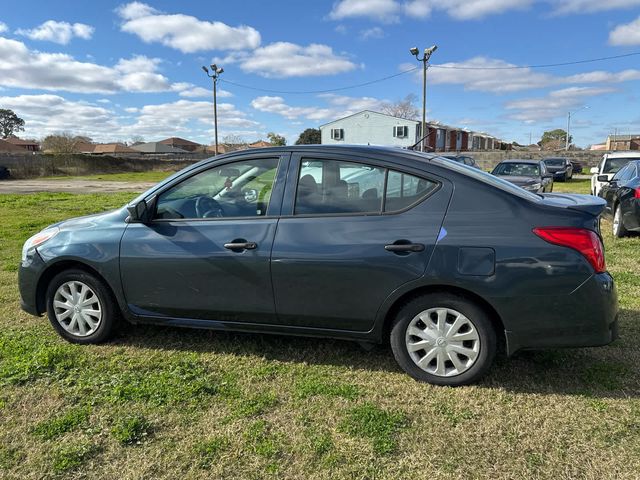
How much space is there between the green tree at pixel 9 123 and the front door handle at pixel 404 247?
406 ft

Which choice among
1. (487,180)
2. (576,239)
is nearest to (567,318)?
(576,239)

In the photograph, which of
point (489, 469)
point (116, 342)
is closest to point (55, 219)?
point (116, 342)

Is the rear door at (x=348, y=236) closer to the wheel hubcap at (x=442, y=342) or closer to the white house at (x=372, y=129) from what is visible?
the wheel hubcap at (x=442, y=342)

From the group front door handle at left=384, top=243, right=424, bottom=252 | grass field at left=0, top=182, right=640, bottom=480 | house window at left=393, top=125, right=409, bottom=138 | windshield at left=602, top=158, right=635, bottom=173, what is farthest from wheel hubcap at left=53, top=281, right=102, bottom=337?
house window at left=393, top=125, right=409, bottom=138

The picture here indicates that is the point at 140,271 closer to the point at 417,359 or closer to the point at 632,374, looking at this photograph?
the point at 417,359

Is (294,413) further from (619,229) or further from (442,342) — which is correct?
(619,229)

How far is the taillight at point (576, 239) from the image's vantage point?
289cm

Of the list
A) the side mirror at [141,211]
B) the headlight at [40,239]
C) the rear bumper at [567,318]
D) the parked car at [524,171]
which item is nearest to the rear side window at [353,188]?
the rear bumper at [567,318]

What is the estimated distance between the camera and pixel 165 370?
350 centimetres

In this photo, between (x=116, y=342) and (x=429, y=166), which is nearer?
(x=429, y=166)

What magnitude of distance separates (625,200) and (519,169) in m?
6.97

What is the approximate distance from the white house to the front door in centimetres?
5002

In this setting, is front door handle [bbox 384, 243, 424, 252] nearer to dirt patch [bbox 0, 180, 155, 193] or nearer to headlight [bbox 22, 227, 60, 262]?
headlight [bbox 22, 227, 60, 262]

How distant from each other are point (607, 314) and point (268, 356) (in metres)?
2.37
